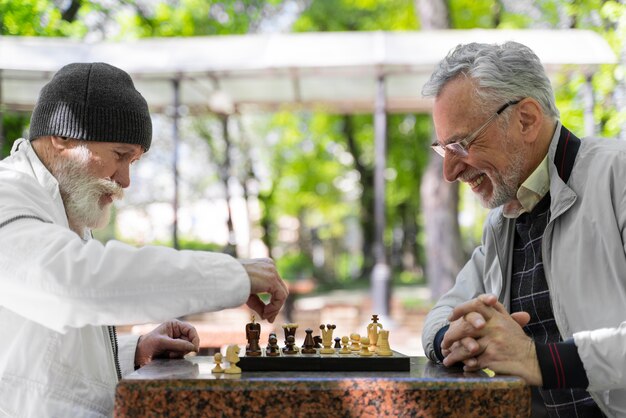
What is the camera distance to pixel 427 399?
2.00m

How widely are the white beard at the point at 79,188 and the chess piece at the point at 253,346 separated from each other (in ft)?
3.14

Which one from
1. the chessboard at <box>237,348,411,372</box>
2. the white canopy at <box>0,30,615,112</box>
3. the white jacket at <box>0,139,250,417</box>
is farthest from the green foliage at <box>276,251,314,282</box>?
the chessboard at <box>237,348,411,372</box>

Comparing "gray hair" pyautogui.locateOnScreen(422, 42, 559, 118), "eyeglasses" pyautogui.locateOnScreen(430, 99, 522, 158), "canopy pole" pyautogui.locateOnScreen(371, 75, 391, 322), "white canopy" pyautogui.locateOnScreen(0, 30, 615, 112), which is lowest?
"eyeglasses" pyautogui.locateOnScreen(430, 99, 522, 158)

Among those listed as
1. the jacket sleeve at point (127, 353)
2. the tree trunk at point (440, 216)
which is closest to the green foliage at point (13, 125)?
the tree trunk at point (440, 216)

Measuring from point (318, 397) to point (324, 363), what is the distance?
Result: 0.87 ft

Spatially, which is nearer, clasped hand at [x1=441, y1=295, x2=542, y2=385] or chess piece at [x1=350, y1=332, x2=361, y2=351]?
clasped hand at [x1=441, y1=295, x2=542, y2=385]

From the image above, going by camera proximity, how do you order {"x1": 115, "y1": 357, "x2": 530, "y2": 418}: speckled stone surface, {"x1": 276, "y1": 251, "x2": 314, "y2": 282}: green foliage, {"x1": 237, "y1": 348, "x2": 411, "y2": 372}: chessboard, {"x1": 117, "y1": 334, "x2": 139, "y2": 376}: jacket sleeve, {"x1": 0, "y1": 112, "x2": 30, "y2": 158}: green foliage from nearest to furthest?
{"x1": 115, "y1": 357, "x2": 530, "y2": 418}: speckled stone surface
{"x1": 237, "y1": 348, "x2": 411, "y2": 372}: chessboard
{"x1": 117, "y1": 334, "x2": 139, "y2": 376}: jacket sleeve
{"x1": 0, "y1": 112, "x2": 30, "y2": 158}: green foliage
{"x1": 276, "y1": 251, "x2": 314, "y2": 282}: green foliage

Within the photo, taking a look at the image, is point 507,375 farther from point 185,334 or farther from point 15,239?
point 15,239

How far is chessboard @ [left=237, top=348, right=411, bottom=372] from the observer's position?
7.29 feet

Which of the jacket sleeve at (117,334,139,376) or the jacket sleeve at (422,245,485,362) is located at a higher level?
the jacket sleeve at (422,245,485,362)

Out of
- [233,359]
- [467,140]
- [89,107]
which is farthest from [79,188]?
[467,140]

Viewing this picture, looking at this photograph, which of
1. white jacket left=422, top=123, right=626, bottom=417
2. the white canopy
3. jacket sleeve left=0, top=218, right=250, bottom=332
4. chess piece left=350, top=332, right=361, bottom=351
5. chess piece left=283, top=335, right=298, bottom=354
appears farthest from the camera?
the white canopy

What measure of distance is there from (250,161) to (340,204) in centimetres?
1320

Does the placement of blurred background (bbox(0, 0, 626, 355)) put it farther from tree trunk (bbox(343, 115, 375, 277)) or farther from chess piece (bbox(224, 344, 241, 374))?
chess piece (bbox(224, 344, 241, 374))
